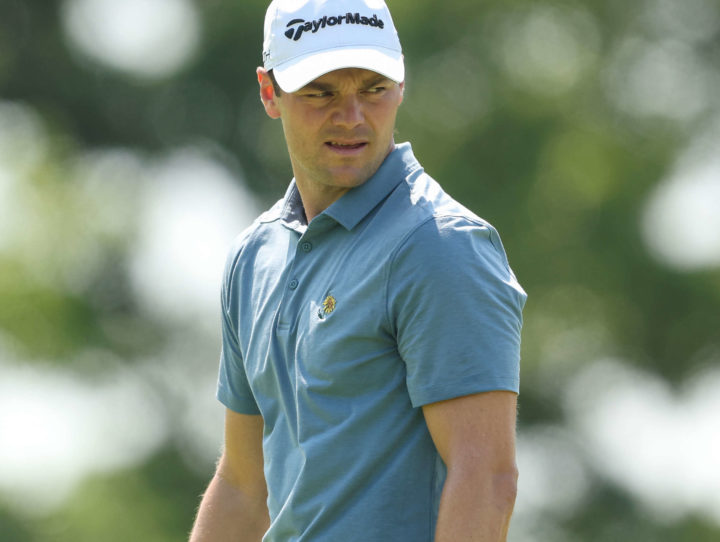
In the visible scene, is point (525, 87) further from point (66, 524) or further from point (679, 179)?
point (66, 524)

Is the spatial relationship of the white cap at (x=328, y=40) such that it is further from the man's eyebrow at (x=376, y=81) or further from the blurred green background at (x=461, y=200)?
the blurred green background at (x=461, y=200)

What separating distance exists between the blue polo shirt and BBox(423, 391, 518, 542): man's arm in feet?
0.12

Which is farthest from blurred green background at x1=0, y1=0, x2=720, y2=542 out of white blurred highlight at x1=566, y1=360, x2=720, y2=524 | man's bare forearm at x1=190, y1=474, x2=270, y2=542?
man's bare forearm at x1=190, y1=474, x2=270, y2=542

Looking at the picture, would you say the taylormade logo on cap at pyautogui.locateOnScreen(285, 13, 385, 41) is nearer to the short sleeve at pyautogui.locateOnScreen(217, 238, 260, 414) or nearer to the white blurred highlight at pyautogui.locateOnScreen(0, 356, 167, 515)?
the short sleeve at pyautogui.locateOnScreen(217, 238, 260, 414)

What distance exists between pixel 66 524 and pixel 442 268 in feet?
24.7

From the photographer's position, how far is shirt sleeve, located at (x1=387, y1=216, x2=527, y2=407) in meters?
2.42

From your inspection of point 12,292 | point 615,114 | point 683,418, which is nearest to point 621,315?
point 683,418

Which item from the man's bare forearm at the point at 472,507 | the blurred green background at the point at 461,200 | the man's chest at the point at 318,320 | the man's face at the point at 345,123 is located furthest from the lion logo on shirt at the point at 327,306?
the blurred green background at the point at 461,200

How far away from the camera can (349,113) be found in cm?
271

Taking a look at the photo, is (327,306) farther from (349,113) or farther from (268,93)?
(268,93)

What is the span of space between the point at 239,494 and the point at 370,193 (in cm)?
82

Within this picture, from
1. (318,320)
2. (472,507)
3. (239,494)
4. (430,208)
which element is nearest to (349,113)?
(430,208)

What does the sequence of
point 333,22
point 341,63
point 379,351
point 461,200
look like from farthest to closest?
1. point 461,200
2. point 333,22
3. point 341,63
4. point 379,351

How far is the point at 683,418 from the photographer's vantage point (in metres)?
10.4
